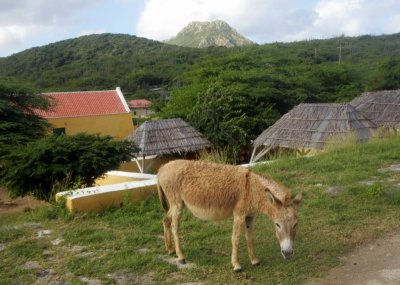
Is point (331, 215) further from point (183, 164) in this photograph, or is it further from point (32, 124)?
point (32, 124)

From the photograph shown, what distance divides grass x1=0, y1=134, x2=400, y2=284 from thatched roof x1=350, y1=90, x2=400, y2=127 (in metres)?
13.3

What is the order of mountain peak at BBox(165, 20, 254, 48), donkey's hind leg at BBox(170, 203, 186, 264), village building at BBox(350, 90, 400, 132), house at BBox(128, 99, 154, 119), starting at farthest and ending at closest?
mountain peak at BBox(165, 20, 254, 48) < house at BBox(128, 99, 154, 119) < village building at BBox(350, 90, 400, 132) < donkey's hind leg at BBox(170, 203, 186, 264)

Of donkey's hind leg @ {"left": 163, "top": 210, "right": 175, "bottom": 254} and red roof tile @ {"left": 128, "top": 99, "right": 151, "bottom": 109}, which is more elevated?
red roof tile @ {"left": 128, "top": 99, "right": 151, "bottom": 109}

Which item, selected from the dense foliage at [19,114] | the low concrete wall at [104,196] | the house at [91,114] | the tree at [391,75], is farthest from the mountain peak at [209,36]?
the low concrete wall at [104,196]

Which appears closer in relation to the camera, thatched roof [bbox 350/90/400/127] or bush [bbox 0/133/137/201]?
bush [bbox 0/133/137/201]

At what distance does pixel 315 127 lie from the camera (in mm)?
17031

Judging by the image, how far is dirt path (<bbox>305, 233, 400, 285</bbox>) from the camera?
4289 mm

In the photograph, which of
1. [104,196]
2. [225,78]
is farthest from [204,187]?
[225,78]

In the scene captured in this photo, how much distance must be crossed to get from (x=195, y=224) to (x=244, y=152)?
670 inches

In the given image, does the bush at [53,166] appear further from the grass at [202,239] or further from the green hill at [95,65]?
the green hill at [95,65]

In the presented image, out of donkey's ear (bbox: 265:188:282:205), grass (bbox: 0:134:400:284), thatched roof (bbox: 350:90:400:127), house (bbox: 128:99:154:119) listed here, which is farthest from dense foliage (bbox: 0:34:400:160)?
donkey's ear (bbox: 265:188:282:205)

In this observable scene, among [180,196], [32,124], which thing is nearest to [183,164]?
[180,196]

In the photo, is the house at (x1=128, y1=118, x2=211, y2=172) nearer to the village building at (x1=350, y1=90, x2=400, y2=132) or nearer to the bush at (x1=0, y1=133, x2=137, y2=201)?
the bush at (x1=0, y1=133, x2=137, y2=201)

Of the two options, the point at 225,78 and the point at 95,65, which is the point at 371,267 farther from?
the point at 95,65
